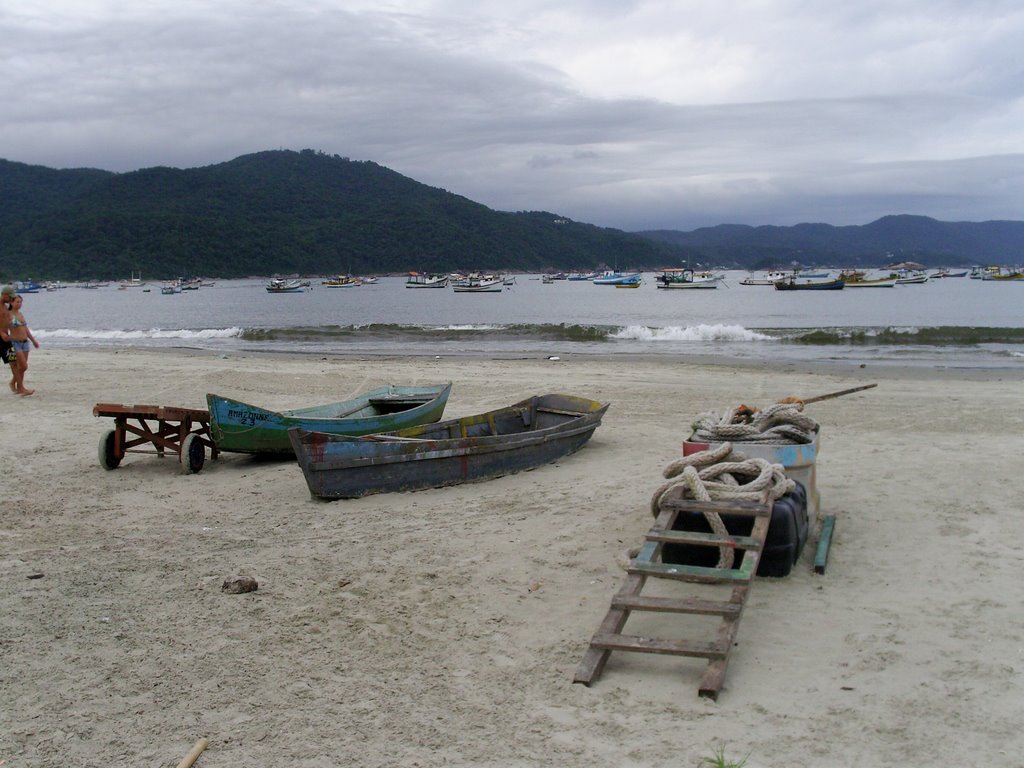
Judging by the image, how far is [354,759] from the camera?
3.76m

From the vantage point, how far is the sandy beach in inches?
153

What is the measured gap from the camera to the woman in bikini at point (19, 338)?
1370cm

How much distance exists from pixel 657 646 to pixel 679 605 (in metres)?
0.31

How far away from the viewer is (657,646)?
439 cm

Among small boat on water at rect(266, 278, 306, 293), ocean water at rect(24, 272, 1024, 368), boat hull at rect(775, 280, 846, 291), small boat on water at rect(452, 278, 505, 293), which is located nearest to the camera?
ocean water at rect(24, 272, 1024, 368)

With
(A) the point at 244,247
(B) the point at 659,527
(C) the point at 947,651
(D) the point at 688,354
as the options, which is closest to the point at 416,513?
(B) the point at 659,527

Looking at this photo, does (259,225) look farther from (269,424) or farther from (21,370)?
(269,424)

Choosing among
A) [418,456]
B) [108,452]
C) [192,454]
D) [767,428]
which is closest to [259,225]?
[108,452]

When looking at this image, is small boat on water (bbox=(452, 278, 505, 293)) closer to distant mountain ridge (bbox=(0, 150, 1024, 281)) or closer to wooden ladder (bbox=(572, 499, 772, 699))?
distant mountain ridge (bbox=(0, 150, 1024, 281))

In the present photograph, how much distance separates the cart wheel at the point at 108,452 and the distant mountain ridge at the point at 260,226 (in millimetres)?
120305

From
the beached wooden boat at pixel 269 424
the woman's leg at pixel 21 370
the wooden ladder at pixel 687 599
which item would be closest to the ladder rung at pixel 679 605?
the wooden ladder at pixel 687 599

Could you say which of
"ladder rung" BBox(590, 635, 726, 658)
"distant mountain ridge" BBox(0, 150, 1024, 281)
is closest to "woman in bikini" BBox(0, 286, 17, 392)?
"ladder rung" BBox(590, 635, 726, 658)

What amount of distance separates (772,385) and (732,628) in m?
12.0

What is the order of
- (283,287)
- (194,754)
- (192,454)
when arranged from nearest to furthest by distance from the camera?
1. (194,754)
2. (192,454)
3. (283,287)
